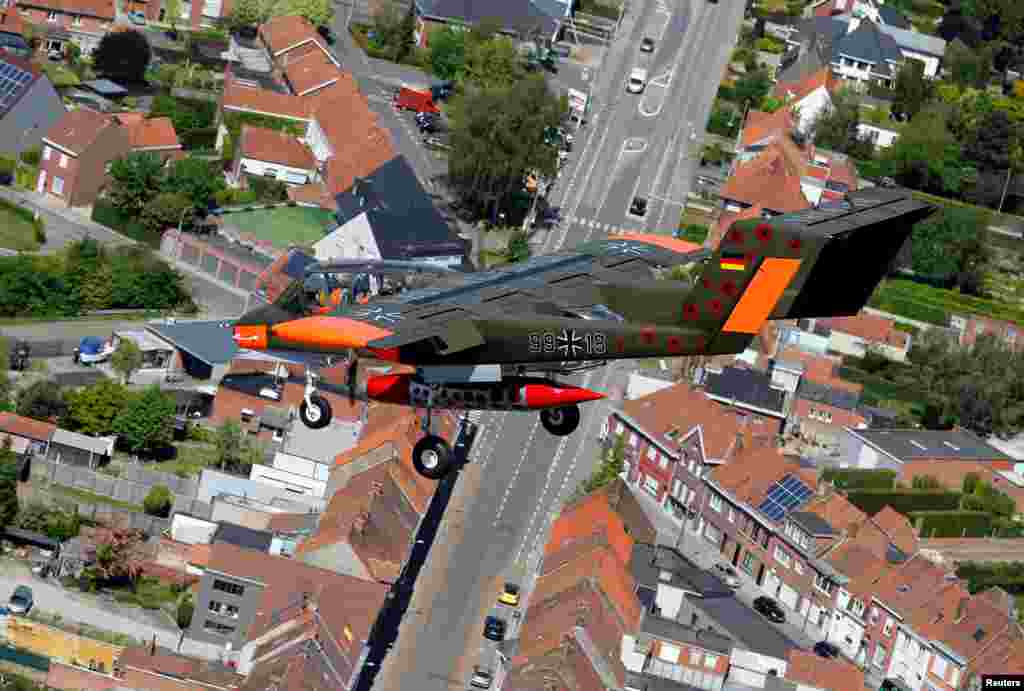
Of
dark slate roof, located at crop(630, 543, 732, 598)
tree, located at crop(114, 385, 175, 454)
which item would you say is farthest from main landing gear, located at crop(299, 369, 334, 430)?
tree, located at crop(114, 385, 175, 454)

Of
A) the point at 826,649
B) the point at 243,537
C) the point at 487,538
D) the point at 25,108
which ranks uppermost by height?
the point at 25,108

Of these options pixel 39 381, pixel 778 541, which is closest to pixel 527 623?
pixel 778 541

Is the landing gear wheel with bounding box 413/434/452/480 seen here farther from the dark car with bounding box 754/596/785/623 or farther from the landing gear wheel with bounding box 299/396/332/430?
the dark car with bounding box 754/596/785/623

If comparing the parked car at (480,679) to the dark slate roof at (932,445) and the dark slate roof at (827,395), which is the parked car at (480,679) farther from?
the dark slate roof at (827,395)

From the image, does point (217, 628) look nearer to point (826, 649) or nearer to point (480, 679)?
point (480, 679)

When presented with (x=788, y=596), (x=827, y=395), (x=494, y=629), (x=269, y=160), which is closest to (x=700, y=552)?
(x=788, y=596)
